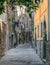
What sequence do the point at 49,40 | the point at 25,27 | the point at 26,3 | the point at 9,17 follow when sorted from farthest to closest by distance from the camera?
the point at 25,27 → the point at 9,17 → the point at 49,40 → the point at 26,3

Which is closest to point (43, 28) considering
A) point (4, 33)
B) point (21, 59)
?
point (21, 59)

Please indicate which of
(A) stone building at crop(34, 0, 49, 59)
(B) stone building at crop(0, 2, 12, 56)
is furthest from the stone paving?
(B) stone building at crop(0, 2, 12, 56)

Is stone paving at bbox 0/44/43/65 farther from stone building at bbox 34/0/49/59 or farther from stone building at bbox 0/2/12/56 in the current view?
stone building at bbox 0/2/12/56

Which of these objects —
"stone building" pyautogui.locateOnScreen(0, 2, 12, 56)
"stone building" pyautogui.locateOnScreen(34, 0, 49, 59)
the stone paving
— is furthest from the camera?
"stone building" pyautogui.locateOnScreen(0, 2, 12, 56)

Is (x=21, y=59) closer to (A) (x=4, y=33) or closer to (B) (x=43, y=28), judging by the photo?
(B) (x=43, y=28)

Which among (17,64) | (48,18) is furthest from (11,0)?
(17,64)

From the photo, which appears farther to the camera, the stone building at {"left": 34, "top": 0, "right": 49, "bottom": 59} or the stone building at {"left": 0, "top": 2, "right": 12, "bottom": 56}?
the stone building at {"left": 0, "top": 2, "right": 12, "bottom": 56}

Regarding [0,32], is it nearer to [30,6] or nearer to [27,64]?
[27,64]

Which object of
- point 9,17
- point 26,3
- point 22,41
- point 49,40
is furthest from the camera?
point 22,41

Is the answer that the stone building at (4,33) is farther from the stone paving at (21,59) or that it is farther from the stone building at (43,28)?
the stone building at (43,28)

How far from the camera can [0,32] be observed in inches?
1032

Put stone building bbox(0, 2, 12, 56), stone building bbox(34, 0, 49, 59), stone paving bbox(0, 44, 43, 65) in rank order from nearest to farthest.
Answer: stone building bbox(34, 0, 49, 59) → stone paving bbox(0, 44, 43, 65) → stone building bbox(0, 2, 12, 56)

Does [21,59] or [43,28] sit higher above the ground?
[43,28]

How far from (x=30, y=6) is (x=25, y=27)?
56672 millimetres
